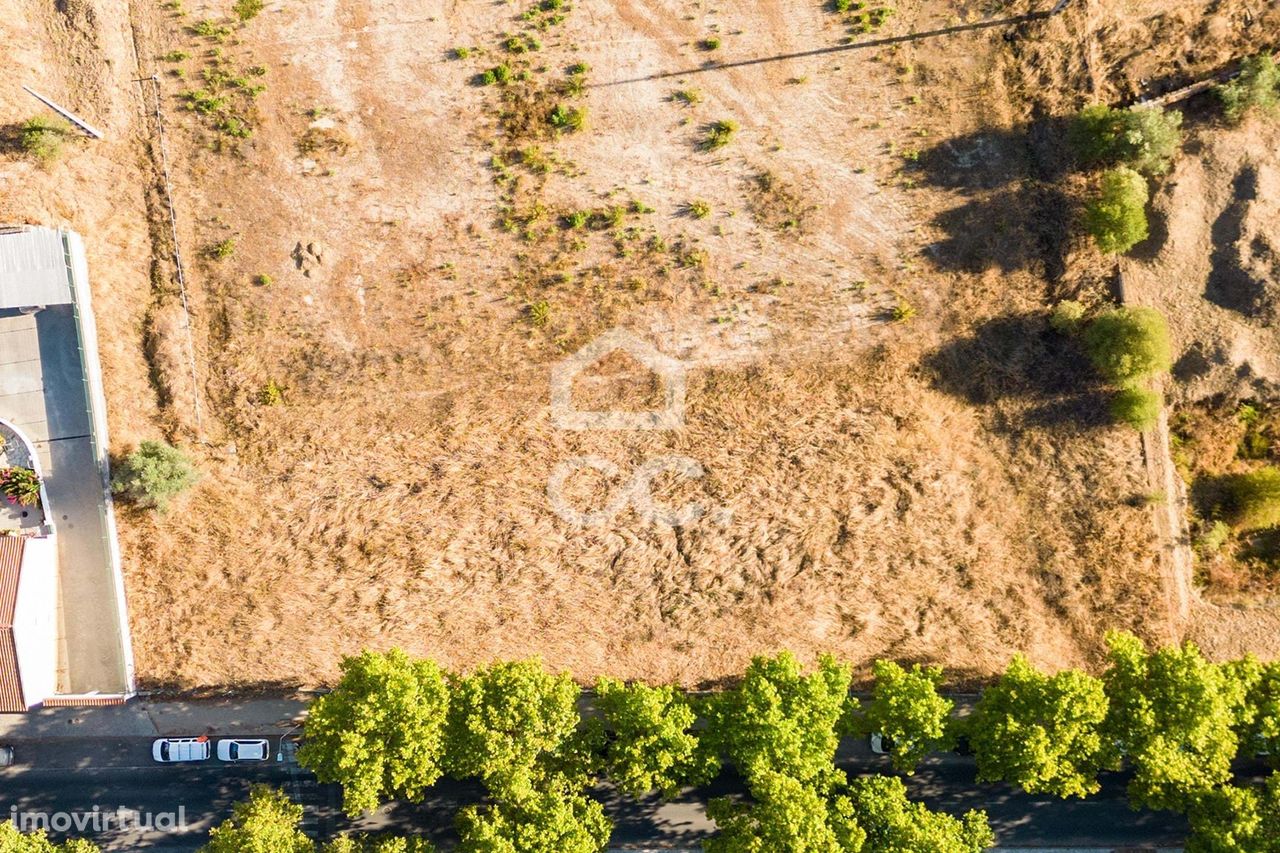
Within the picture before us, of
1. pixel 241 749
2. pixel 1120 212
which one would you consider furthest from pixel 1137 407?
pixel 241 749

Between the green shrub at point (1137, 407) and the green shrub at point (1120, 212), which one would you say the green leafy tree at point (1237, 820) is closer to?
the green shrub at point (1137, 407)

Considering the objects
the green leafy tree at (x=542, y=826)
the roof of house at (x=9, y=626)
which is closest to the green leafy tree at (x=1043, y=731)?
the green leafy tree at (x=542, y=826)

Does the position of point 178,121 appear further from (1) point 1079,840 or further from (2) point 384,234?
(1) point 1079,840

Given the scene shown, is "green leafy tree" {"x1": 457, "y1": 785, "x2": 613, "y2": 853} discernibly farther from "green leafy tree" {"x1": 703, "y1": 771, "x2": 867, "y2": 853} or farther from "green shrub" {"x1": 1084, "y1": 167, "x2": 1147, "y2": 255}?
"green shrub" {"x1": 1084, "y1": 167, "x2": 1147, "y2": 255}

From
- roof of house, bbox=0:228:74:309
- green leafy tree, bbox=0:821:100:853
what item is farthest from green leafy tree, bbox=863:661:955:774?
roof of house, bbox=0:228:74:309

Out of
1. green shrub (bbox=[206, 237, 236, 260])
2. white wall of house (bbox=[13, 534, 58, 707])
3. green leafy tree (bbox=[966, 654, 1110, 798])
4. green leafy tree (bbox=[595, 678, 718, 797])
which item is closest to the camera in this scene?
green leafy tree (bbox=[966, 654, 1110, 798])

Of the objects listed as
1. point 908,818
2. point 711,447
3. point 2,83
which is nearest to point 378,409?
point 711,447

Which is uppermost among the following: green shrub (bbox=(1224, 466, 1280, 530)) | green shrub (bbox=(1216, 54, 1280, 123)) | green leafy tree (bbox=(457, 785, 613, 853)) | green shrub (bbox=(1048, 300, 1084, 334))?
green shrub (bbox=(1216, 54, 1280, 123))

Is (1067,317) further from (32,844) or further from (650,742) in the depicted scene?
(32,844)
